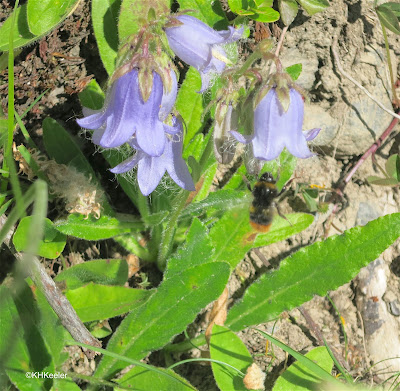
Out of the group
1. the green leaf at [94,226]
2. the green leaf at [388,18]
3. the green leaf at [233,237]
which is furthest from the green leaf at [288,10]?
the green leaf at [94,226]

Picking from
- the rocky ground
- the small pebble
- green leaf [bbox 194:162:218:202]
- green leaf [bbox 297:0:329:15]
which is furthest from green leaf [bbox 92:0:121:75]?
the small pebble

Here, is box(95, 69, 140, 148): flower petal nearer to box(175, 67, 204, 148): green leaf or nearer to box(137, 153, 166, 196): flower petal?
box(137, 153, 166, 196): flower petal

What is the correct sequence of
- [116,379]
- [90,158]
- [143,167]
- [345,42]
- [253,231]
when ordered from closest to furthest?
[143,167]
[116,379]
[253,231]
[90,158]
[345,42]

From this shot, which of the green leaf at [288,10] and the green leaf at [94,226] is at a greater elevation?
the green leaf at [288,10]

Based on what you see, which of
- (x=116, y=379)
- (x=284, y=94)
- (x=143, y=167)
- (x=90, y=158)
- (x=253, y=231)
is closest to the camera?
(x=284, y=94)

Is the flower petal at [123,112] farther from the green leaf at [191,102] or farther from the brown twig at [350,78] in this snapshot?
the brown twig at [350,78]

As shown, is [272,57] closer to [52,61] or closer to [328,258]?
[328,258]

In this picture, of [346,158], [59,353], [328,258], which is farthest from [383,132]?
[59,353]
